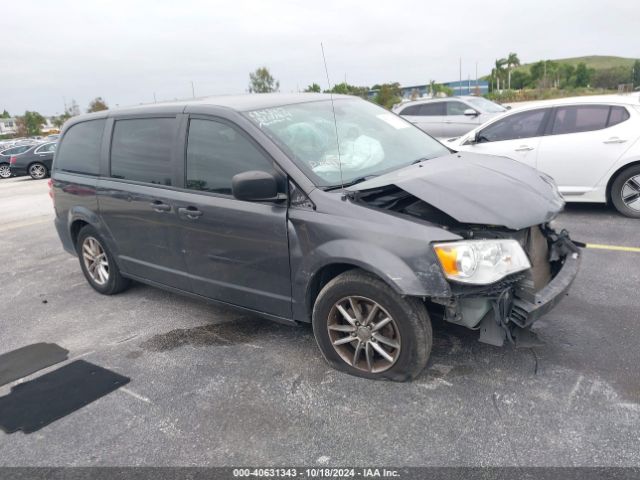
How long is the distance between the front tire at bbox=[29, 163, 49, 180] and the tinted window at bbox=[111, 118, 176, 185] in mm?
18953

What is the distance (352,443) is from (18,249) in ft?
22.5

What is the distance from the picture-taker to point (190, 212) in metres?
3.81

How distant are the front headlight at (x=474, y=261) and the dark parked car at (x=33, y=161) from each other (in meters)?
21.2

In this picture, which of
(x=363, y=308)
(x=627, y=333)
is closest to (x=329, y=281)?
(x=363, y=308)

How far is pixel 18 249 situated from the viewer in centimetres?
764

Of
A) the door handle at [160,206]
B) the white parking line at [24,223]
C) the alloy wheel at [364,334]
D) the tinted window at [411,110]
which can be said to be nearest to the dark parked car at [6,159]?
the white parking line at [24,223]

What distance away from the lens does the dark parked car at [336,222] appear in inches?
114

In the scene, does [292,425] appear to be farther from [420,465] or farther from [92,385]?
[92,385]

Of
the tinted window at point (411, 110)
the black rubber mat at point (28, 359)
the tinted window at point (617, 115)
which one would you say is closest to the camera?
the black rubber mat at point (28, 359)

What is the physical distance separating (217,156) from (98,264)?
2.23 meters

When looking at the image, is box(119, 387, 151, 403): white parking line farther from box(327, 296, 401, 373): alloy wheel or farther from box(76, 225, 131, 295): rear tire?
box(76, 225, 131, 295): rear tire

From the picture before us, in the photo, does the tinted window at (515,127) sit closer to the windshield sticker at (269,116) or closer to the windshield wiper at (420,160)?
the windshield wiper at (420,160)

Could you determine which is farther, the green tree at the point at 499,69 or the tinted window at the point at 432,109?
the green tree at the point at 499,69

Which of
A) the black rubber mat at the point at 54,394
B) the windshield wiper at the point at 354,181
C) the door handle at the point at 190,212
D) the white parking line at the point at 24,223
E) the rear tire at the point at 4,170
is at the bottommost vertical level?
the rear tire at the point at 4,170
